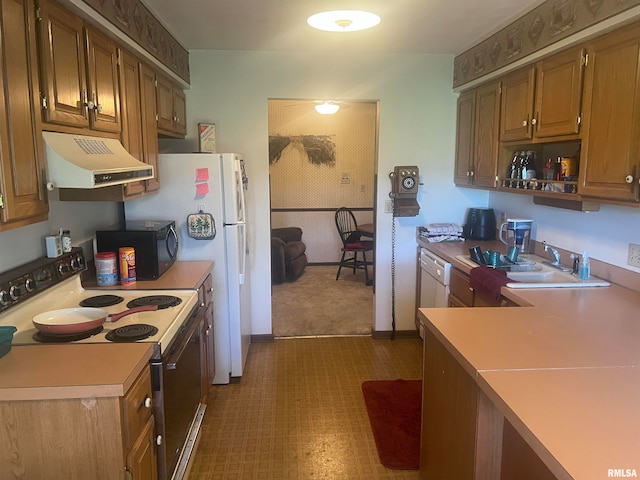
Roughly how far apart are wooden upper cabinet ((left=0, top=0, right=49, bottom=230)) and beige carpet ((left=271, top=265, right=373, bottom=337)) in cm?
301

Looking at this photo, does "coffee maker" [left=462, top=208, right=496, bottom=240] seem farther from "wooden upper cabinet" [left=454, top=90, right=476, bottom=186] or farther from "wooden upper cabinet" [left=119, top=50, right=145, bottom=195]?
"wooden upper cabinet" [left=119, top=50, right=145, bottom=195]

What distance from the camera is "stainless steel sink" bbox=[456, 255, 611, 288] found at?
101 inches

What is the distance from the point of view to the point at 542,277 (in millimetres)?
2883

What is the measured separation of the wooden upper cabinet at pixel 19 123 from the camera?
1.50 metres

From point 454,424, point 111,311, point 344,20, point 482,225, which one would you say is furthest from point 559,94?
point 111,311

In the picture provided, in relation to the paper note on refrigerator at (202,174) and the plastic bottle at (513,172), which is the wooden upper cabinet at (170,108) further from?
the plastic bottle at (513,172)

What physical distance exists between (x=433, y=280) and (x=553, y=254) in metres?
0.92

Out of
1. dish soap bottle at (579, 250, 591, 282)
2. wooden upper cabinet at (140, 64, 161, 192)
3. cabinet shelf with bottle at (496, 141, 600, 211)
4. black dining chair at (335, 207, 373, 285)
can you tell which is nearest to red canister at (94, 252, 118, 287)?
wooden upper cabinet at (140, 64, 161, 192)

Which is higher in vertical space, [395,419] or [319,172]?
[319,172]

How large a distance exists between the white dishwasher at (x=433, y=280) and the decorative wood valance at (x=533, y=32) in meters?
1.42

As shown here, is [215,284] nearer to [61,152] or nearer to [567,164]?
[61,152]

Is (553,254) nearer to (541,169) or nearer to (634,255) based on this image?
(541,169)

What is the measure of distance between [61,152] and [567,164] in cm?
250

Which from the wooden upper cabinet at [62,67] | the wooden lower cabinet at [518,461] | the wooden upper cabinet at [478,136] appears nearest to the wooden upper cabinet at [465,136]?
the wooden upper cabinet at [478,136]
